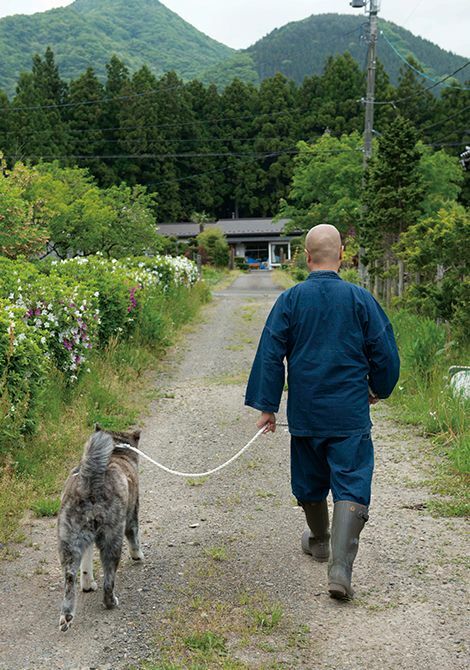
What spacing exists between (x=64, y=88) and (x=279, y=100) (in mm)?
21558

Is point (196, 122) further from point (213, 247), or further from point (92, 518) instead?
point (92, 518)

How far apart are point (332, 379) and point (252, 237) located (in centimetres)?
6613

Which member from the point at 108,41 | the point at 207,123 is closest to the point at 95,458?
the point at 207,123

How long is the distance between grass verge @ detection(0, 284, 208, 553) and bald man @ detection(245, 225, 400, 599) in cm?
208

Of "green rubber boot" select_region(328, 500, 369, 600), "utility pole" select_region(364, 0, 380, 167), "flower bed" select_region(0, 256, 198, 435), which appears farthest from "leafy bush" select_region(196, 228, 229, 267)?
"green rubber boot" select_region(328, 500, 369, 600)

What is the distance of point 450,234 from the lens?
31.4 ft

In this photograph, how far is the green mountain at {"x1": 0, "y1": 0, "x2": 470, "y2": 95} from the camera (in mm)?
117312

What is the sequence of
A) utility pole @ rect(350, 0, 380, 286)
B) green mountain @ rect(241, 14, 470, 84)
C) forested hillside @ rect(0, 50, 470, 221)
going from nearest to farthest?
utility pole @ rect(350, 0, 380, 286)
forested hillside @ rect(0, 50, 470, 221)
green mountain @ rect(241, 14, 470, 84)

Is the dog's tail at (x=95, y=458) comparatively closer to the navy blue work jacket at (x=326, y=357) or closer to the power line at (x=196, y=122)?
the navy blue work jacket at (x=326, y=357)

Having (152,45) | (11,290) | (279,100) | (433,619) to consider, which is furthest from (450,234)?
(152,45)

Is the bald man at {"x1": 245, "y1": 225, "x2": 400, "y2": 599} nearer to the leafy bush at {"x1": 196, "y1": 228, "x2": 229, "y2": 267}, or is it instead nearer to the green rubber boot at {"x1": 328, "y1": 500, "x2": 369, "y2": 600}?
the green rubber boot at {"x1": 328, "y1": 500, "x2": 369, "y2": 600}

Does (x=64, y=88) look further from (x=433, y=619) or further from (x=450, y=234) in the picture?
(x=433, y=619)

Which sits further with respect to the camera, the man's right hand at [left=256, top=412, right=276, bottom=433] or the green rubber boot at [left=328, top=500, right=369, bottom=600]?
the man's right hand at [left=256, top=412, right=276, bottom=433]

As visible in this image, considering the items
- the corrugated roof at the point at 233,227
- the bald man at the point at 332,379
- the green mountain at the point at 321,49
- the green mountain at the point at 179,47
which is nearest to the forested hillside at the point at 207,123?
the corrugated roof at the point at 233,227
